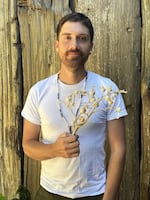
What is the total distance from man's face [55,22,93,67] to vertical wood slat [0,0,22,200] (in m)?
0.59

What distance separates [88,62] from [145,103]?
394mm

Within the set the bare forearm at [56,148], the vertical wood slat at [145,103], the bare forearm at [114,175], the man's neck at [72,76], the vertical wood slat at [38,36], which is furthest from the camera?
the vertical wood slat at [38,36]

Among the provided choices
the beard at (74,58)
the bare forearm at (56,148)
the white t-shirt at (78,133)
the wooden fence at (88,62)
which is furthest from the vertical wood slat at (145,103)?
the bare forearm at (56,148)

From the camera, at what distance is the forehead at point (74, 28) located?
91.0 inches

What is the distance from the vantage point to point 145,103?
273cm

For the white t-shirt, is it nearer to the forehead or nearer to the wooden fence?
the forehead

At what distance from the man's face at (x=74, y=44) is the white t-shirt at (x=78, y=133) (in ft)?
0.42

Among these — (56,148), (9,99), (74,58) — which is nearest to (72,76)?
(74,58)

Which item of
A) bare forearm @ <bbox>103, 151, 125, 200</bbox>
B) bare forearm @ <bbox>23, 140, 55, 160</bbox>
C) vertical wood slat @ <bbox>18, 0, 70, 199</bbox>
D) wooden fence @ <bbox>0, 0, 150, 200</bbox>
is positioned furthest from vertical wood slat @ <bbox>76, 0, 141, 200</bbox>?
bare forearm @ <bbox>23, 140, 55, 160</bbox>

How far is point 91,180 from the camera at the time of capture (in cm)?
234

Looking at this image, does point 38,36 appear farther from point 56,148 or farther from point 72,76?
point 56,148

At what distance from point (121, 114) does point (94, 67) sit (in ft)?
1.86

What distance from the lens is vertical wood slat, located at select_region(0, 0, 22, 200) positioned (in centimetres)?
285

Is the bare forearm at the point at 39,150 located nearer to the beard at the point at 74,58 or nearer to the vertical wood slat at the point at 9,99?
the beard at the point at 74,58
